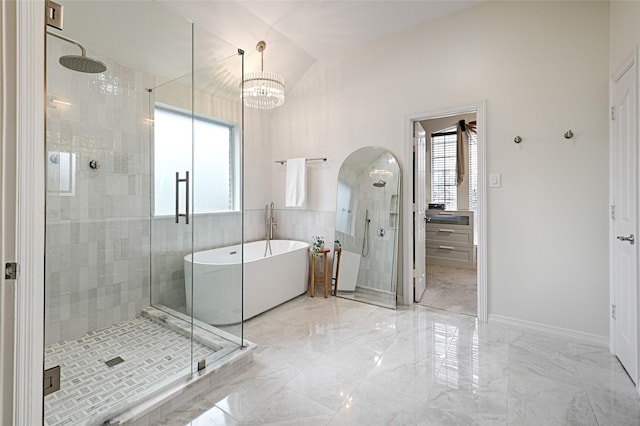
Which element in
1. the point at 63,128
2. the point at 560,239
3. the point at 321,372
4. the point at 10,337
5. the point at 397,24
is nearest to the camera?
the point at 10,337

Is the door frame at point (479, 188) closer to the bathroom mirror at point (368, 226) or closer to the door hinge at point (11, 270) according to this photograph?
the bathroom mirror at point (368, 226)

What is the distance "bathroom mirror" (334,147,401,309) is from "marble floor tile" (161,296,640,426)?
2.27 feet

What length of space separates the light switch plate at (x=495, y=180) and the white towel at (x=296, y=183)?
6.98ft

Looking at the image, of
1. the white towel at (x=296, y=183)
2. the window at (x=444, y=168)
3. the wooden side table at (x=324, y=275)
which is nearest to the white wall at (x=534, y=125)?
the white towel at (x=296, y=183)

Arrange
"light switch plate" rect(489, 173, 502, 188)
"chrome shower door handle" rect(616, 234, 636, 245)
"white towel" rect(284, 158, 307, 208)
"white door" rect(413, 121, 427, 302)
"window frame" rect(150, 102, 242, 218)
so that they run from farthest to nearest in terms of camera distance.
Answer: "white towel" rect(284, 158, 307, 208) → "white door" rect(413, 121, 427, 302) → "light switch plate" rect(489, 173, 502, 188) → "window frame" rect(150, 102, 242, 218) → "chrome shower door handle" rect(616, 234, 636, 245)

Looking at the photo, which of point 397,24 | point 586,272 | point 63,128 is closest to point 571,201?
point 586,272

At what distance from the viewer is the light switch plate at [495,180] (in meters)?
2.75

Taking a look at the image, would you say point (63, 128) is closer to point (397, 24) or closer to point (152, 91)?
point (152, 91)

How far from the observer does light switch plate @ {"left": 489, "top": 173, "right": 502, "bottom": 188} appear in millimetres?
2750

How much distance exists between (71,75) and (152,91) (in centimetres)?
58

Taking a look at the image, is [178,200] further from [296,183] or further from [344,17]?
[344,17]

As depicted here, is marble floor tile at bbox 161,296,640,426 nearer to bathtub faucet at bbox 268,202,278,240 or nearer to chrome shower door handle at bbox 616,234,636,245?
chrome shower door handle at bbox 616,234,636,245

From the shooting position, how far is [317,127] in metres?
3.92

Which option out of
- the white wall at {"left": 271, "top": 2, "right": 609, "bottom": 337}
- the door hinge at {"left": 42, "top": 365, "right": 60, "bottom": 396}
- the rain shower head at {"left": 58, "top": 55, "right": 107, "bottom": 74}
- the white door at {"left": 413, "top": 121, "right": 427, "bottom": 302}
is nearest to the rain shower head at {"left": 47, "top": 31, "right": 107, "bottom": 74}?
the rain shower head at {"left": 58, "top": 55, "right": 107, "bottom": 74}
